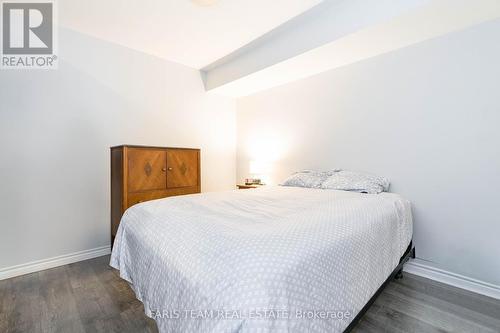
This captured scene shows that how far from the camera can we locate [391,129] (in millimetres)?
2414

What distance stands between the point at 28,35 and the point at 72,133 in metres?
1.05

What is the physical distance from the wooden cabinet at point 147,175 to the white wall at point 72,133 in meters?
0.30

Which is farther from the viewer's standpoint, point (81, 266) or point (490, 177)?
point (81, 266)

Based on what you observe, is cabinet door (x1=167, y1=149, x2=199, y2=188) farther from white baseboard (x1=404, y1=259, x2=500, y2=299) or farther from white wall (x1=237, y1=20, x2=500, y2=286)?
white baseboard (x1=404, y1=259, x2=500, y2=299)

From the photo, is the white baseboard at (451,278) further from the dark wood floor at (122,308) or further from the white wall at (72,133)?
the white wall at (72,133)

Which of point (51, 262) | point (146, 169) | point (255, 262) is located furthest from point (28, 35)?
point (255, 262)

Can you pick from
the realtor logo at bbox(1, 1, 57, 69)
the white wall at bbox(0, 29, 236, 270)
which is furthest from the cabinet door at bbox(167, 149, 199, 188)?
the realtor logo at bbox(1, 1, 57, 69)

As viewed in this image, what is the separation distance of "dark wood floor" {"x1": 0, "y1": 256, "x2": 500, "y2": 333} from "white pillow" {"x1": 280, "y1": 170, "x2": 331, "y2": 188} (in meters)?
1.18

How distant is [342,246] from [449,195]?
1.71 metres

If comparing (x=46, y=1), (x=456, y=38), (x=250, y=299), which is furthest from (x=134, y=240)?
(x=456, y=38)

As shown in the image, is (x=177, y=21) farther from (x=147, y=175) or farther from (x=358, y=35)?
(x=358, y=35)

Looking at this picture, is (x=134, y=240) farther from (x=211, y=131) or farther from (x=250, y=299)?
(x=211, y=131)

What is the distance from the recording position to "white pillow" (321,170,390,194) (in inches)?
89.0

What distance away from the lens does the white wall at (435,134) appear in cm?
191
